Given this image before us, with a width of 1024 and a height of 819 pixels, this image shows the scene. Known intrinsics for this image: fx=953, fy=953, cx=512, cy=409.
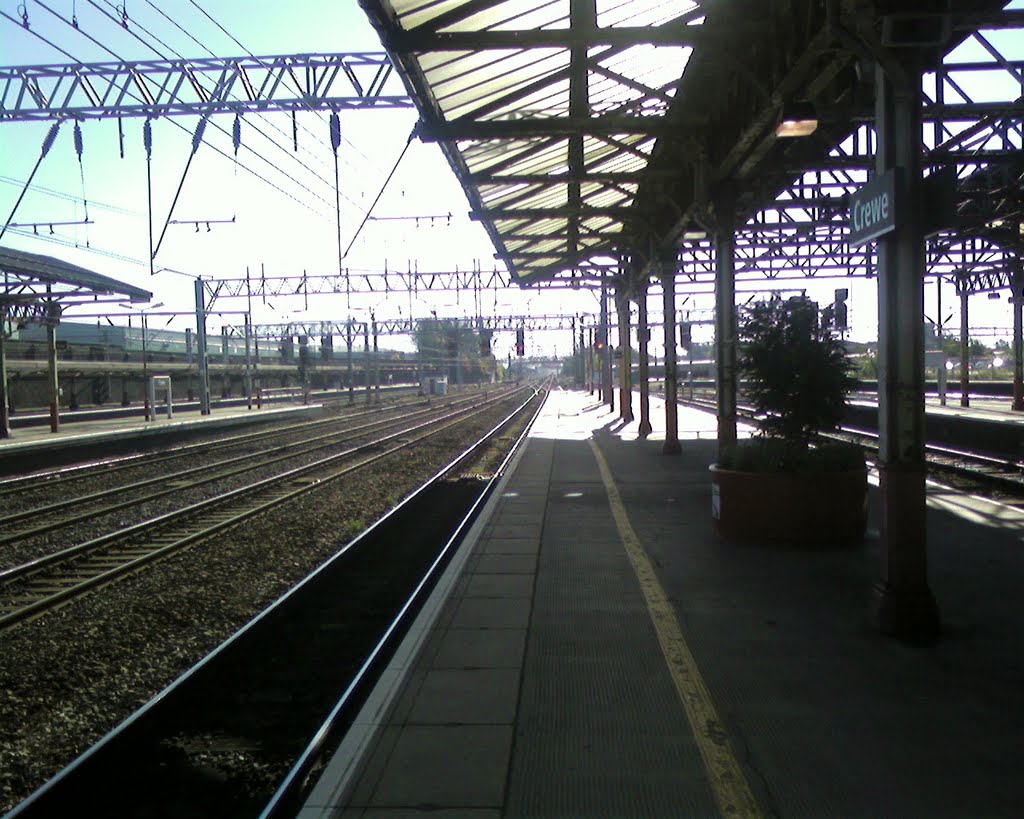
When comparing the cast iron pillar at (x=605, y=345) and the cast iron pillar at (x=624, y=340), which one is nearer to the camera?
the cast iron pillar at (x=624, y=340)

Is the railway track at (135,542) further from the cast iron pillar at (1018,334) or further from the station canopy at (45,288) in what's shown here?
the cast iron pillar at (1018,334)

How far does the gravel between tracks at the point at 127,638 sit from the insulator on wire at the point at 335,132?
233 inches

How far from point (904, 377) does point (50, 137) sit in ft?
43.1

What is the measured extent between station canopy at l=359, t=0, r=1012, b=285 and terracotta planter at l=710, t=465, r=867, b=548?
11.7 ft

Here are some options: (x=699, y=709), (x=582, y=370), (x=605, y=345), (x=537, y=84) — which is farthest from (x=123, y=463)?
(x=582, y=370)

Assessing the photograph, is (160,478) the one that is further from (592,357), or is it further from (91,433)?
(592,357)

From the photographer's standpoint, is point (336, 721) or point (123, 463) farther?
point (123, 463)

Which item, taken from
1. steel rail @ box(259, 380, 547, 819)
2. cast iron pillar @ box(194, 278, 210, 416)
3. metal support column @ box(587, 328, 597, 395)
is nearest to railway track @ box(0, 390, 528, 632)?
steel rail @ box(259, 380, 547, 819)

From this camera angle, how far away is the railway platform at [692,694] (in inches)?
162

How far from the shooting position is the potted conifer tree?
9523 mm

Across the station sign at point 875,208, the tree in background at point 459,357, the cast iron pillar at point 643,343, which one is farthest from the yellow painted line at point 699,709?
the tree in background at point 459,357

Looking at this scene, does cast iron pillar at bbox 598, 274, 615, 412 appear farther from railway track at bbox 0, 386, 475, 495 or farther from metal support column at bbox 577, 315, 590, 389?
metal support column at bbox 577, 315, 590, 389

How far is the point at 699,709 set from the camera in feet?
16.7

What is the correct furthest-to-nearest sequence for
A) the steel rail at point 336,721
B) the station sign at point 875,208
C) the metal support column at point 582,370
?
the metal support column at point 582,370 < the station sign at point 875,208 < the steel rail at point 336,721
